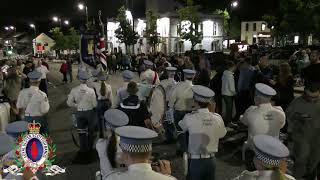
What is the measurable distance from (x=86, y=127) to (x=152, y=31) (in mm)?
49221

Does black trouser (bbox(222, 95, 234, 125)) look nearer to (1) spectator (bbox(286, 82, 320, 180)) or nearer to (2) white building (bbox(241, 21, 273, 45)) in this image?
(1) spectator (bbox(286, 82, 320, 180))

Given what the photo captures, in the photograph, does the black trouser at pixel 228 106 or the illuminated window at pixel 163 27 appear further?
the illuminated window at pixel 163 27

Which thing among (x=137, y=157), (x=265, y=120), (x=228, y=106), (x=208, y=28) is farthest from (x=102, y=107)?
(x=208, y=28)

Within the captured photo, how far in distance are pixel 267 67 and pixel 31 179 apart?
949cm

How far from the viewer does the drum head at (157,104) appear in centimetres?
979

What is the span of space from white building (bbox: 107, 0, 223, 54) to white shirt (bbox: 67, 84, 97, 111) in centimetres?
4926

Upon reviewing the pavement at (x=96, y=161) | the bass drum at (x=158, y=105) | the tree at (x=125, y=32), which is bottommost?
the pavement at (x=96, y=161)

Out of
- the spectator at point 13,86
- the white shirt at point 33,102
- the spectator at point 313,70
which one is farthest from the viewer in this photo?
the spectator at point 13,86

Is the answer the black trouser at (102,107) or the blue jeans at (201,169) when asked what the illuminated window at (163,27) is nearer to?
the black trouser at (102,107)

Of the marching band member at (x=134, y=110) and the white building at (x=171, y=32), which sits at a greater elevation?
the white building at (x=171, y=32)

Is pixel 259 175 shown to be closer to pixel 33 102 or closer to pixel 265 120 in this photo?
pixel 265 120

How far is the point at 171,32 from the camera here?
62562 millimetres

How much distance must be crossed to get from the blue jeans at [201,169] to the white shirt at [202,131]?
123 mm

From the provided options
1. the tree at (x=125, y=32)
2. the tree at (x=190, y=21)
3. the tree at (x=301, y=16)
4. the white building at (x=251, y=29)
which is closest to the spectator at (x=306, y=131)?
the tree at (x=301, y=16)
